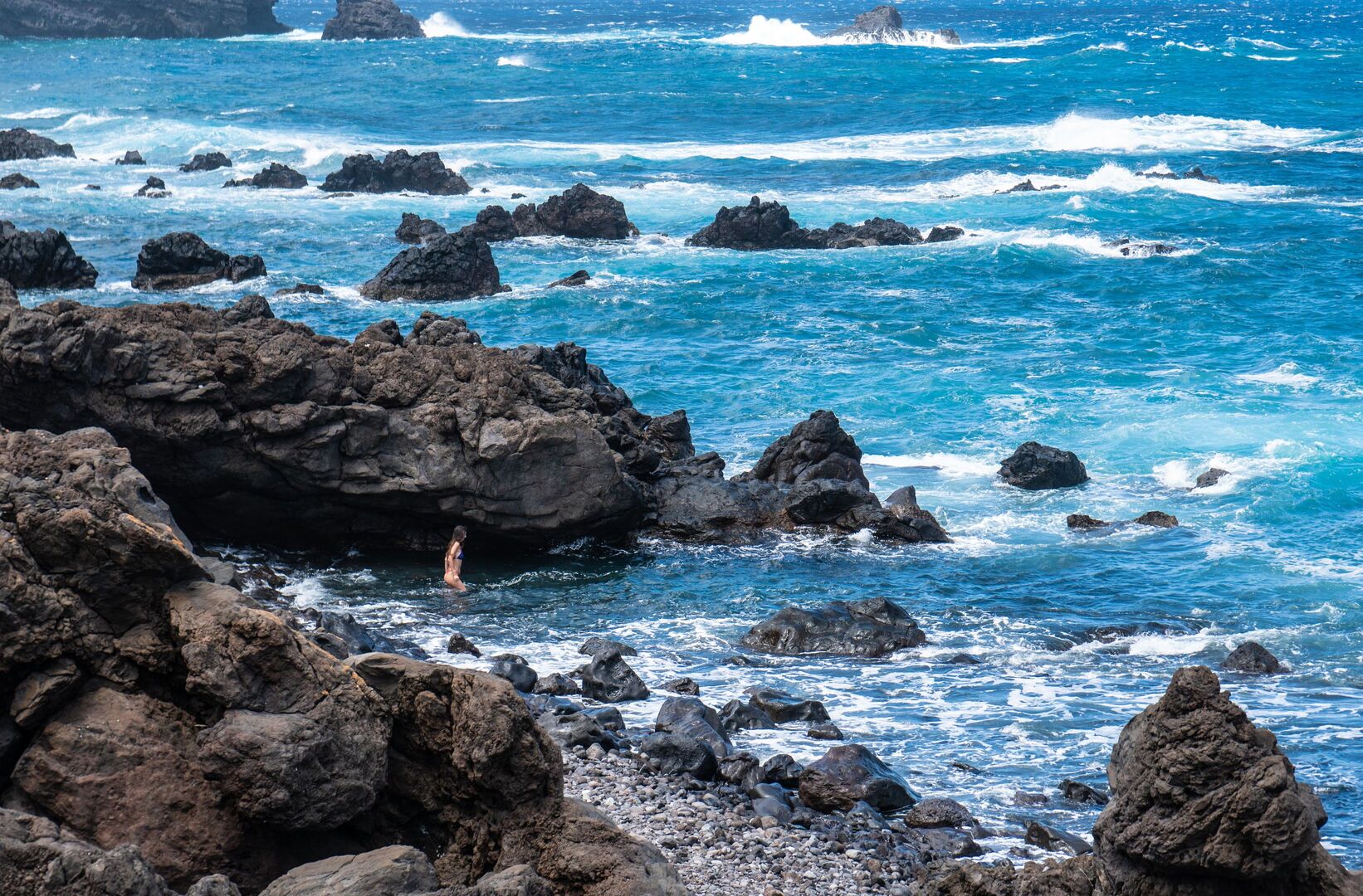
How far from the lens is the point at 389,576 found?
21.3 m

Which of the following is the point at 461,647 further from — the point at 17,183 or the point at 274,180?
the point at 17,183

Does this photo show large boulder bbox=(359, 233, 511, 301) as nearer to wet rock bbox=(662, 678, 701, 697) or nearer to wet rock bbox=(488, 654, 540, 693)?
wet rock bbox=(488, 654, 540, 693)

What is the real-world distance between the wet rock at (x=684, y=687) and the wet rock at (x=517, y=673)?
5.47ft

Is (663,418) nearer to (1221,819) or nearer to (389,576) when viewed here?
(389,576)

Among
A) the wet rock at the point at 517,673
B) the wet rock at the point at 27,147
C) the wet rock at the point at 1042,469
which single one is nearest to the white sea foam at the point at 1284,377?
the wet rock at the point at 1042,469

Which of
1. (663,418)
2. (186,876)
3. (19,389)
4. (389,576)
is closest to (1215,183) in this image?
(663,418)

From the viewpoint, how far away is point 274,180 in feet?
195

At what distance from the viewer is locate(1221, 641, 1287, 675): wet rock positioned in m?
18.4

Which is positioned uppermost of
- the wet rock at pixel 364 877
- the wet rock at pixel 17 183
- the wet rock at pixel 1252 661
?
the wet rock at pixel 364 877

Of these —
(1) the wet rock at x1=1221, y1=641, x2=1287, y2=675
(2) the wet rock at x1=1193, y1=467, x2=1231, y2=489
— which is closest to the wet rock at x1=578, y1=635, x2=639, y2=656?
(1) the wet rock at x1=1221, y1=641, x2=1287, y2=675

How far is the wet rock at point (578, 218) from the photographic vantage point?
1924 inches

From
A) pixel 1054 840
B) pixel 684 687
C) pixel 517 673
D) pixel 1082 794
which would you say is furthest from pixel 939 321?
pixel 1054 840

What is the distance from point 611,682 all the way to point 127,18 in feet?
412

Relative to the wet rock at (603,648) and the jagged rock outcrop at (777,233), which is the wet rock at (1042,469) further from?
the jagged rock outcrop at (777,233)
